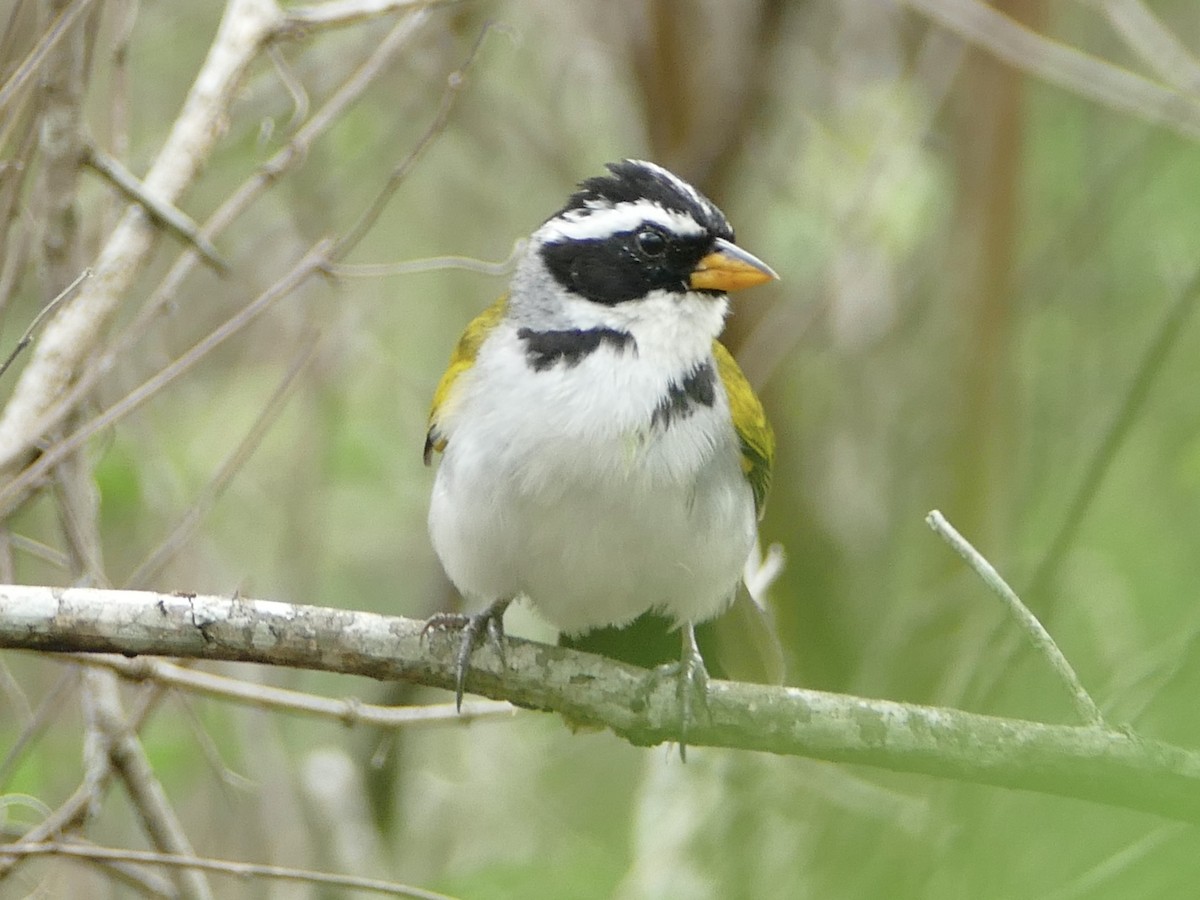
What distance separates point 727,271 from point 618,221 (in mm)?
295

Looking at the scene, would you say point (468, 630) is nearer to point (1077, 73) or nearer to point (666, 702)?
point (666, 702)

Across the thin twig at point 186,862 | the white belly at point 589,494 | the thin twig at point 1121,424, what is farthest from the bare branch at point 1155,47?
the thin twig at point 186,862

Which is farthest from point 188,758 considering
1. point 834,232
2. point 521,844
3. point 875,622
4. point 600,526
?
point 834,232

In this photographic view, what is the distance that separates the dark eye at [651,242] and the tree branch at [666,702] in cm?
109

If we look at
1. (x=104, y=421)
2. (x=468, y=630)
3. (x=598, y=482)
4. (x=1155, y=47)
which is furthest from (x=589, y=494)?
(x=1155, y=47)

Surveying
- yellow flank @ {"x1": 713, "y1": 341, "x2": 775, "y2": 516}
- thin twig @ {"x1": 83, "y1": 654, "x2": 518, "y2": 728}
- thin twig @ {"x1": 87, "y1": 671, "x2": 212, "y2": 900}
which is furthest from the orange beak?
thin twig @ {"x1": 87, "y1": 671, "x2": 212, "y2": 900}

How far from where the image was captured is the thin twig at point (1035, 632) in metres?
2.57

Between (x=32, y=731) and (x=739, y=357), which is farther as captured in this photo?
(x=739, y=357)

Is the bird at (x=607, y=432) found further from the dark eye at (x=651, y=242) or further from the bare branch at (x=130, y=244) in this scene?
the bare branch at (x=130, y=244)

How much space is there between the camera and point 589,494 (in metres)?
3.33

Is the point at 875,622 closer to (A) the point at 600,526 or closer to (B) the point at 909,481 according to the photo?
(B) the point at 909,481

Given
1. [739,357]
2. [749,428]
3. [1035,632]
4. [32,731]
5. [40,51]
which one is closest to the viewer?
[1035,632]

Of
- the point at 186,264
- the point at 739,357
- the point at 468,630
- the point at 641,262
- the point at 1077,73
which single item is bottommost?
the point at 739,357

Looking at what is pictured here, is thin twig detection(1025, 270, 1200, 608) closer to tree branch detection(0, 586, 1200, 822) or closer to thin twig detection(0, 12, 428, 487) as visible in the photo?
tree branch detection(0, 586, 1200, 822)
